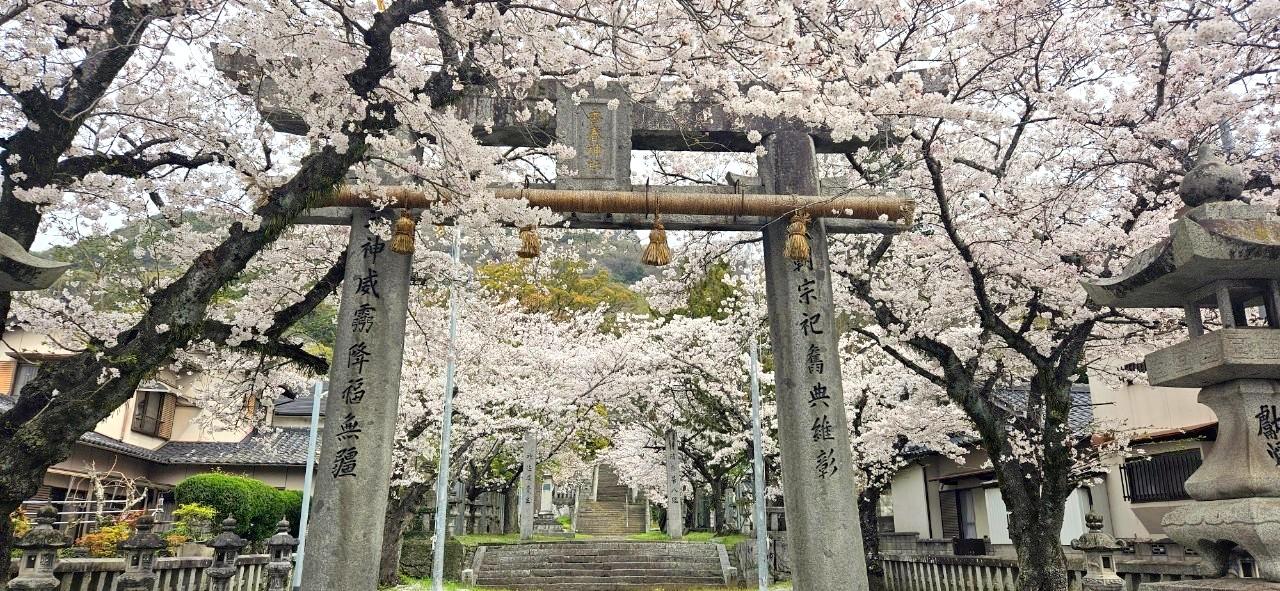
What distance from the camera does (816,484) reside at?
324 inches

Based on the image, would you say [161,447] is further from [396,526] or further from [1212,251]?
[1212,251]

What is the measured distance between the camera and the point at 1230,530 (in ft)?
16.2

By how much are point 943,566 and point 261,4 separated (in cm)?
1528

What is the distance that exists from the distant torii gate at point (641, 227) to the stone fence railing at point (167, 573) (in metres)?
4.90

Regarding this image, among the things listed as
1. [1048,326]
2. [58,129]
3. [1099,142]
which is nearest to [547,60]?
[58,129]

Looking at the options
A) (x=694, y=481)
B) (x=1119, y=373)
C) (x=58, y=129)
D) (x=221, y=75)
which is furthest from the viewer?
(x=694, y=481)

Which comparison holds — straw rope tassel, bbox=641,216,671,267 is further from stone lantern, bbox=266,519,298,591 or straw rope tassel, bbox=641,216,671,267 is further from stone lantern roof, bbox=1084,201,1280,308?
stone lantern, bbox=266,519,298,591

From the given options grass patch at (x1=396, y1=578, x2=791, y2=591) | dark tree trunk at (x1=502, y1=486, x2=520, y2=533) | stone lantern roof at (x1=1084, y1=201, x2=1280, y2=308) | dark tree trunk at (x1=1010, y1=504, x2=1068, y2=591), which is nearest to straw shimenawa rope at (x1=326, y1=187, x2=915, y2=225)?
stone lantern roof at (x1=1084, y1=201, x2=1280, y2=308)

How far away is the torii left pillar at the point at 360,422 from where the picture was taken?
7418mm

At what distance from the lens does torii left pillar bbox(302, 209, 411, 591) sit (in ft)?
24.3

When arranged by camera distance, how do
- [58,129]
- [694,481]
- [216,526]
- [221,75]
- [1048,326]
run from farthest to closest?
[694,481]
[216,526]
[1048,326]
[221,75]
[58,129]

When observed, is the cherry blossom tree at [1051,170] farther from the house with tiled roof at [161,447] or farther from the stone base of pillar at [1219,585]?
the house with tiled roof at [161,447]

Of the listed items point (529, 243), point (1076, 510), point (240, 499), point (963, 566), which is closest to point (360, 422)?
point (529, 243)

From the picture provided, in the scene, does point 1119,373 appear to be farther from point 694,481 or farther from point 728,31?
point 694,481
